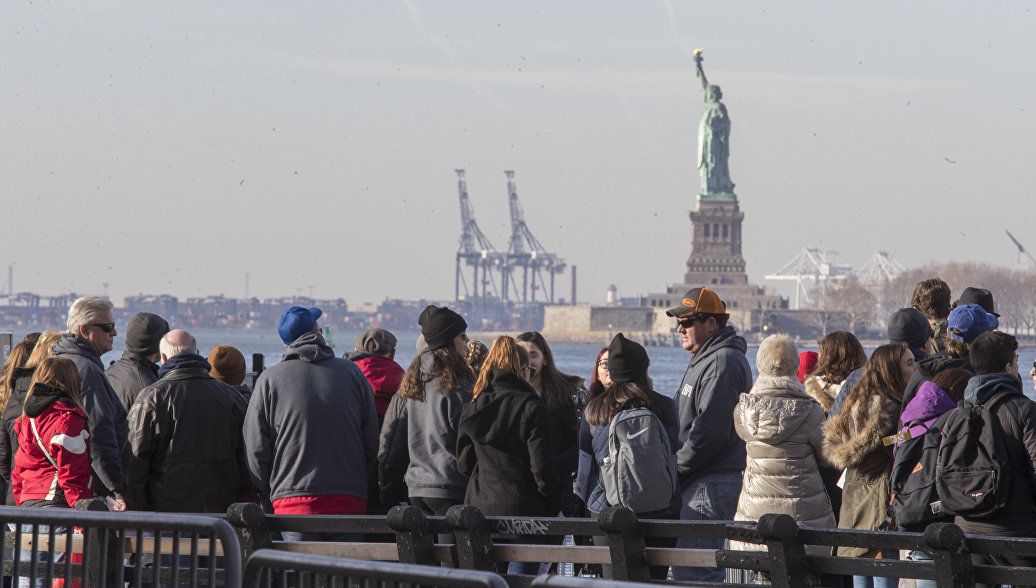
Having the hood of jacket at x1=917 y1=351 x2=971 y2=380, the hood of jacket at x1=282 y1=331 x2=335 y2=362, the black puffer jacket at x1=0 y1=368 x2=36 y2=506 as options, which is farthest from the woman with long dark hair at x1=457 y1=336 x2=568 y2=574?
the black puffer jacket at x1=0 y1=368 x2=36 y2=506

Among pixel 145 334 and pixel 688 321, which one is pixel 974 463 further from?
pixel 145 334

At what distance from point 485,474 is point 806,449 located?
1.36 metres

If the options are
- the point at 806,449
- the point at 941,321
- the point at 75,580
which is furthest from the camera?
the point at 941,321

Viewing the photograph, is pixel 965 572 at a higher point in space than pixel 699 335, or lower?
lower

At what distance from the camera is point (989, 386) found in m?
5.05

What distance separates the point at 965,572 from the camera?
4.41m

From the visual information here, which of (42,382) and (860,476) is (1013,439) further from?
(42,382)

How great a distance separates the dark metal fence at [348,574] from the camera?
3.22 metres

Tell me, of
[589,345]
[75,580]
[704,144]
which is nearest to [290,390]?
[75,580]

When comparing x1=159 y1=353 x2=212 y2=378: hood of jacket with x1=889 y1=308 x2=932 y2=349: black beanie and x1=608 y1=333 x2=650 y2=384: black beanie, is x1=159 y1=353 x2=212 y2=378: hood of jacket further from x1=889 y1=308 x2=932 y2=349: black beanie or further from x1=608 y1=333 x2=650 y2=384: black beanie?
x1=889 y1=308 x2=932 y2=349: black beanie

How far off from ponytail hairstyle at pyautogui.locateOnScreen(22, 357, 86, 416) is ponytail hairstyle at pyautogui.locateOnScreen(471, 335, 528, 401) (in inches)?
67.7

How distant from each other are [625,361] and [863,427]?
3.42 ft

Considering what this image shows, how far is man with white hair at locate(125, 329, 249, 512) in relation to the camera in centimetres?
612

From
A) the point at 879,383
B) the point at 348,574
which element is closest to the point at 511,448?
the point at 879,383
